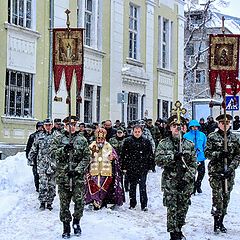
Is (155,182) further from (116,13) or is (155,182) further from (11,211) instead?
(116,13)

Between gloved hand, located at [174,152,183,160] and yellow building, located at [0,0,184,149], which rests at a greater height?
yellow building, located at [0,0,184,149]

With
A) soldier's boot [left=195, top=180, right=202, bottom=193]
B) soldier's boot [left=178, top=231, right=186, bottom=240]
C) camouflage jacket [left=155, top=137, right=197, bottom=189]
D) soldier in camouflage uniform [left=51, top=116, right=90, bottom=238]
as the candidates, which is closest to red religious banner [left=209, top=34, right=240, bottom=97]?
camouflage jacket [left=155, top=137, right=197, bottom=189]

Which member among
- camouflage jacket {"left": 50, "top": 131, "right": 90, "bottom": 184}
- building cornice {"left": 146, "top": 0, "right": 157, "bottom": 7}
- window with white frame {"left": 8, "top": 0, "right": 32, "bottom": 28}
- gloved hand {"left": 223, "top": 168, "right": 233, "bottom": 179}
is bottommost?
gloved hand {"left": 223, "top": 168, "right": 233, "bottom": 179}

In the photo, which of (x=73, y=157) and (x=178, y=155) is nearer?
(x=178, y=155)

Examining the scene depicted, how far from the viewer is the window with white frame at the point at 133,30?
2962cm

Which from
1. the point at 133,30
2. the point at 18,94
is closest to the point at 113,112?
the point at 133,30

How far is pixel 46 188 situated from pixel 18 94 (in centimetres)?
940

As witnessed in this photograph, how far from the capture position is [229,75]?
11.3 m

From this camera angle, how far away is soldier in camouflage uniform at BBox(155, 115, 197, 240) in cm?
924

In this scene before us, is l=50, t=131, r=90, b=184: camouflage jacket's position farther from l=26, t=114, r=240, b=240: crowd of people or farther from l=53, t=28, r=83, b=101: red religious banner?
l=53, t=28, r=83, b=101: red religious banner

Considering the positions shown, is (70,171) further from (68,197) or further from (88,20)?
(88,20)

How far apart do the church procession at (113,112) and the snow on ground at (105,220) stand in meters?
0.13

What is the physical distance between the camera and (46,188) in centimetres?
1246

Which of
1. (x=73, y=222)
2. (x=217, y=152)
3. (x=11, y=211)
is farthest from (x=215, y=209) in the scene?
(x=11, y=211)
